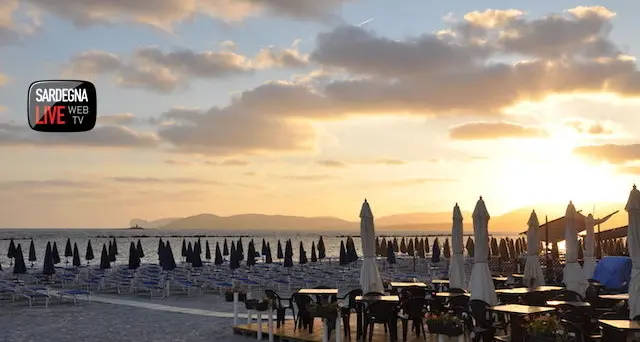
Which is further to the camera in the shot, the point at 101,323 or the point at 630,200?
the point at 101,323

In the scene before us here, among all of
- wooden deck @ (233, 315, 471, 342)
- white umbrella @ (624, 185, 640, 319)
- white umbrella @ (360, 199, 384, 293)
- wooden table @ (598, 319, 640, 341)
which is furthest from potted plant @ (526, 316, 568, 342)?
white umbrella @ (360, 199, 384, 293)

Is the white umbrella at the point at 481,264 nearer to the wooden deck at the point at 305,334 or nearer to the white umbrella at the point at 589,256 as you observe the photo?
the wooden deck at the point at 305,334

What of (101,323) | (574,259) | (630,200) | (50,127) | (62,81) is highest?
(62,81)

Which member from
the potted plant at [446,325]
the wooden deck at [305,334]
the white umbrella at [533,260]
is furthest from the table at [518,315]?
the white umbrella at [533,260]

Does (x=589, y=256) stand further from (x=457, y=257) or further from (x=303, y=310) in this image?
(x=303, y=310)

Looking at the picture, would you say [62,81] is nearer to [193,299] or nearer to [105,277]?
[193,299]

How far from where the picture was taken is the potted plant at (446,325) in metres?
10.3

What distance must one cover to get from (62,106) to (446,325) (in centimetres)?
688

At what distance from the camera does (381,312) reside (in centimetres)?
1233

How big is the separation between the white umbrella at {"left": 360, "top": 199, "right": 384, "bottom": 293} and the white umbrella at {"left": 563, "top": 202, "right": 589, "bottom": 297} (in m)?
5.22

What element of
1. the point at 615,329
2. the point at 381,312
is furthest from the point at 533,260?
the point at 615,329

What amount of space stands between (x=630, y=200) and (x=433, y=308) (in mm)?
4369

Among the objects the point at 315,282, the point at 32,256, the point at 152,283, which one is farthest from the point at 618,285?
the point at 32,256

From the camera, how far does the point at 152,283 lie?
24.3 metres
